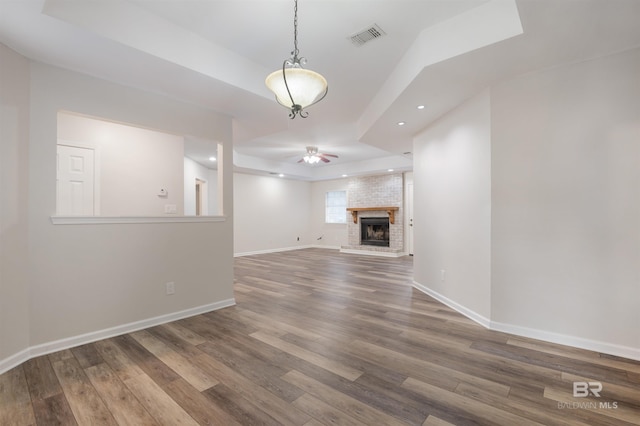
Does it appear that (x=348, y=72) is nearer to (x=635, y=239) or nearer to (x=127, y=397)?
(x=635, y=239)

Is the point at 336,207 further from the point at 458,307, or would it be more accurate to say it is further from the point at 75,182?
the point at 75,182

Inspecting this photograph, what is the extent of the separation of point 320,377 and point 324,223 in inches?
328

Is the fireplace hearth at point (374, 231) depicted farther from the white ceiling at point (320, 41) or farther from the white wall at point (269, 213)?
the white ceiling at point (320, 41)

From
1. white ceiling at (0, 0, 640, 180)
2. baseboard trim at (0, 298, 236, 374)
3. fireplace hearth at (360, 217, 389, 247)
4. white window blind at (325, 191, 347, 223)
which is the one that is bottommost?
baseboard trim at (0, 298, 236, 374)

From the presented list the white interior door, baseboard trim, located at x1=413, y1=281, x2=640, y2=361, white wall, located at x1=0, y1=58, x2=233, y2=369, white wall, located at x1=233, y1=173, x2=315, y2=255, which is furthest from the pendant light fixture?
white wall, located at x1=233, y1=173, x2=315, y2=255

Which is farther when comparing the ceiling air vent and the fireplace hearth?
the fireplace hearth

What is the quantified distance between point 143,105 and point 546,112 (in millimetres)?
4106

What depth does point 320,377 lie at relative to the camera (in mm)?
2010

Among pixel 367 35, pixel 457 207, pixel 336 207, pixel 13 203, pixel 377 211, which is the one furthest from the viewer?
pixel 336 207

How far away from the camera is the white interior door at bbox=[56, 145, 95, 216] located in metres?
3.36

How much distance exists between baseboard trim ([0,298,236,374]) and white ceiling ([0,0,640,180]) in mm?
2509

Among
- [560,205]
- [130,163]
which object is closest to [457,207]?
[560,205]

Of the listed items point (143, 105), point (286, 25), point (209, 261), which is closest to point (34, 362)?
point (209, 261)

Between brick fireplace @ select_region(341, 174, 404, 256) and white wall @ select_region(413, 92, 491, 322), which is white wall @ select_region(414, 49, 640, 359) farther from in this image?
brick fireplace @ select_region(341, 174, 404, 256)
